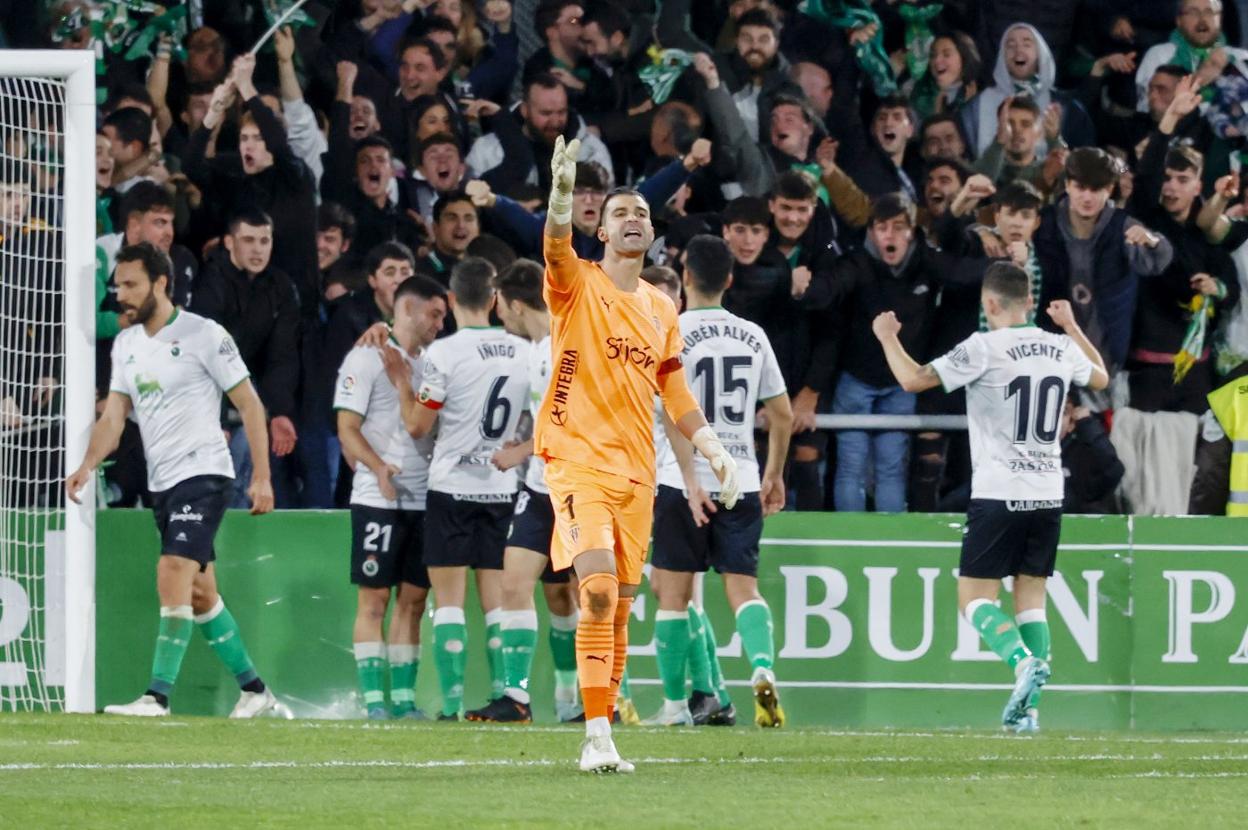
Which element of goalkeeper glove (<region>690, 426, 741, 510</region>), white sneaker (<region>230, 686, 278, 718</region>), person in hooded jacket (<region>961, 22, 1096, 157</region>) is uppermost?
person in hooded jacket (<region>961, 22, 1096, 157</region>)

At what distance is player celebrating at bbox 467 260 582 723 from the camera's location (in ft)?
36.0

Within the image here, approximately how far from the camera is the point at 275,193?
13.2 metres

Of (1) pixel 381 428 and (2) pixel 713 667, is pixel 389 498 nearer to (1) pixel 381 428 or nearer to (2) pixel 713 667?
(1) pixel 381 428


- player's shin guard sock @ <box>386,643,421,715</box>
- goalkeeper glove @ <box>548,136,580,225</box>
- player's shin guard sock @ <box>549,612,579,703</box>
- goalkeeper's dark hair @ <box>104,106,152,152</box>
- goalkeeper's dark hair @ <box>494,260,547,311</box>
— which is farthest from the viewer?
goalkeeper's dark hair @ <box>104,106,152,152</box>

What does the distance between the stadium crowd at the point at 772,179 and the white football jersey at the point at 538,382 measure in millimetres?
1397

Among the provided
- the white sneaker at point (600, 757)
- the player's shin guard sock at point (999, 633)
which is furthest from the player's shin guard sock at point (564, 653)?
the white sneaker at point (600, 757)

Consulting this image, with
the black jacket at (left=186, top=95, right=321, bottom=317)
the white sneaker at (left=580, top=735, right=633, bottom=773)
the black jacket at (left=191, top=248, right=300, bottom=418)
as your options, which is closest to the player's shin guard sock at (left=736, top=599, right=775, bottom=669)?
the white sneaker at (left=580, top=735, right=633, bottom=773)

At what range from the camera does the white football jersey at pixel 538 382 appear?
11.0 metres

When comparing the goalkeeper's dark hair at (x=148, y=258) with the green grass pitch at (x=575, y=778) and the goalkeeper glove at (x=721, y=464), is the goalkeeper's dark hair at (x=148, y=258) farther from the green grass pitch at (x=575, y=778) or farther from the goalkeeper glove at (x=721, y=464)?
the goalkeeper glove at (x=721, y=464)

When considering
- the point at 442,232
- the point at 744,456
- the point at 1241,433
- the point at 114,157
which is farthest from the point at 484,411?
the point at 1241,433

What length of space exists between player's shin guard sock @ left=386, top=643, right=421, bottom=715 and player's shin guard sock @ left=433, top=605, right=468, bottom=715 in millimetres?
269

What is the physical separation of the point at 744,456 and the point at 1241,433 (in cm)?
299

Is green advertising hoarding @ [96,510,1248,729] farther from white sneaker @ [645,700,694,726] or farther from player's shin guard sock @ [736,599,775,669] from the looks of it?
player's shin guard sock @ [736,599,775,669]

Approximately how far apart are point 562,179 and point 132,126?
20.8 ft
